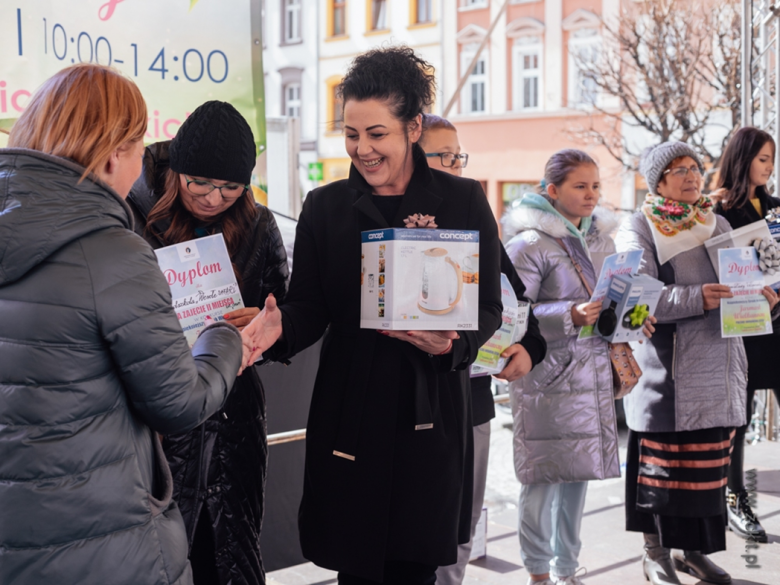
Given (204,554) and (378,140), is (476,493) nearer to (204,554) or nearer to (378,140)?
(204,554)

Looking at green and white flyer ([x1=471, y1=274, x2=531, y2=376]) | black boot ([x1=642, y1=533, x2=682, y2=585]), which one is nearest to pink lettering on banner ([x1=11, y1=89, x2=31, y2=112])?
green and white flyer ([x1=471, y1=274, x2=531, y2=376])

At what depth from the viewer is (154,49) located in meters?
3.10

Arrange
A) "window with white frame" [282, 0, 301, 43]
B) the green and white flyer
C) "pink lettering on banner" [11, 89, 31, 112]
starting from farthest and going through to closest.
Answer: "window with white frame" [282, 0, 301, 43] < "pink lettering on banner" [11, 89, 31, 112] < the green and white flyer

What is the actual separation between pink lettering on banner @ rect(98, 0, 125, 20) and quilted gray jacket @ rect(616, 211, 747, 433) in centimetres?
228

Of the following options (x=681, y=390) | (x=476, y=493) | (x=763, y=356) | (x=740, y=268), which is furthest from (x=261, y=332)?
(x=763, y=356)

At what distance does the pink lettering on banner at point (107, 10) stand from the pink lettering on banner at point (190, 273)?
4.31 feet

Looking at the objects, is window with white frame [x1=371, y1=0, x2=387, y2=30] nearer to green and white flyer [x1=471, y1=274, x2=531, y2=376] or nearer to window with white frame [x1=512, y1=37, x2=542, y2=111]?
window with white frame [x1=512, y1=37, x2=542, y2=111]

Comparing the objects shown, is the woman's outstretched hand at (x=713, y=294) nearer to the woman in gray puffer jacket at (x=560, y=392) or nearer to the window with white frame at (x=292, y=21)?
the woman in gray puffer jacket at (x=560, y=392)

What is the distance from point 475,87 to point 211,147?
22.2 metres

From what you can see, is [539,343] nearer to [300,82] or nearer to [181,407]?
[181,407]

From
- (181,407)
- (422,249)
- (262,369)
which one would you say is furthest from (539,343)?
(181,407)

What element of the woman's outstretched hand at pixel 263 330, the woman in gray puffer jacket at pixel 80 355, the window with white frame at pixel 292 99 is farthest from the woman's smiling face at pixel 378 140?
→ the window with white frame at pixel 292 99

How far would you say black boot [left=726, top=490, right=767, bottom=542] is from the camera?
421 cm

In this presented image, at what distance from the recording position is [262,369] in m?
3.53
